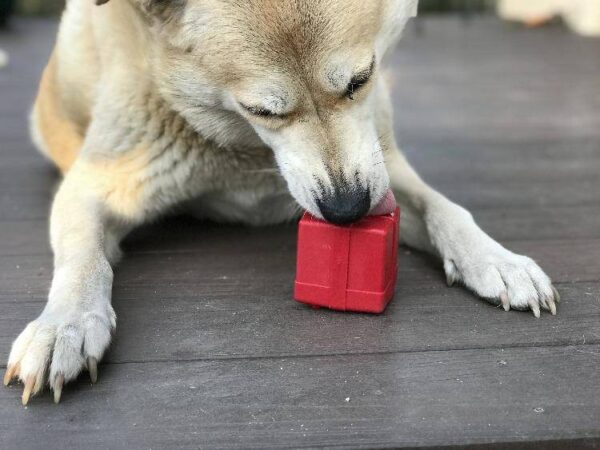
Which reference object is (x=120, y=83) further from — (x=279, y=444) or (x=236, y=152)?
(x=279, y=444)

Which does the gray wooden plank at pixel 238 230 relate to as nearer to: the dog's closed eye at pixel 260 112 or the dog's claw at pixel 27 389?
the dog's closed eye at pixel 260 112

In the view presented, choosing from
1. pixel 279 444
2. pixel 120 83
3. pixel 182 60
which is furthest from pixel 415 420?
pixel 120 83

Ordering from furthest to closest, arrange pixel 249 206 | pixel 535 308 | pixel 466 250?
pixel 249 206 → pixel 466 250 → pixel 535 308

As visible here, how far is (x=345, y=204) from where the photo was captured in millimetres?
1774

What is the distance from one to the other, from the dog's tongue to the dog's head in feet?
0.06

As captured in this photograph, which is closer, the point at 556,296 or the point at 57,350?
the point at 57,350

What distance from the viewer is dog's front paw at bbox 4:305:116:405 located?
1545 millimetres

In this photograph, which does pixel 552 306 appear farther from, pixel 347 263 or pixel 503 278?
pixel 347 263

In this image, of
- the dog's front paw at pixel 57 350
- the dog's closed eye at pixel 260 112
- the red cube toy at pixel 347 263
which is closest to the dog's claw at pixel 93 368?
the dog's front paw at pixel 57 350

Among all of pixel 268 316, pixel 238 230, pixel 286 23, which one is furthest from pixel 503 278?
pixel 238 230

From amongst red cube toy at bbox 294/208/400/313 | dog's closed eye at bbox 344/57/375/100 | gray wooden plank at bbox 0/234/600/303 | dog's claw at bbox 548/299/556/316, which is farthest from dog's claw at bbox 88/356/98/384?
dog's claw at bbox 548/299/556/316

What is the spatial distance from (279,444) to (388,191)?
2.41ft

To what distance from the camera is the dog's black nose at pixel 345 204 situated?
1.77m

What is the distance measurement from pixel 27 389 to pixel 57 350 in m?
0.10
